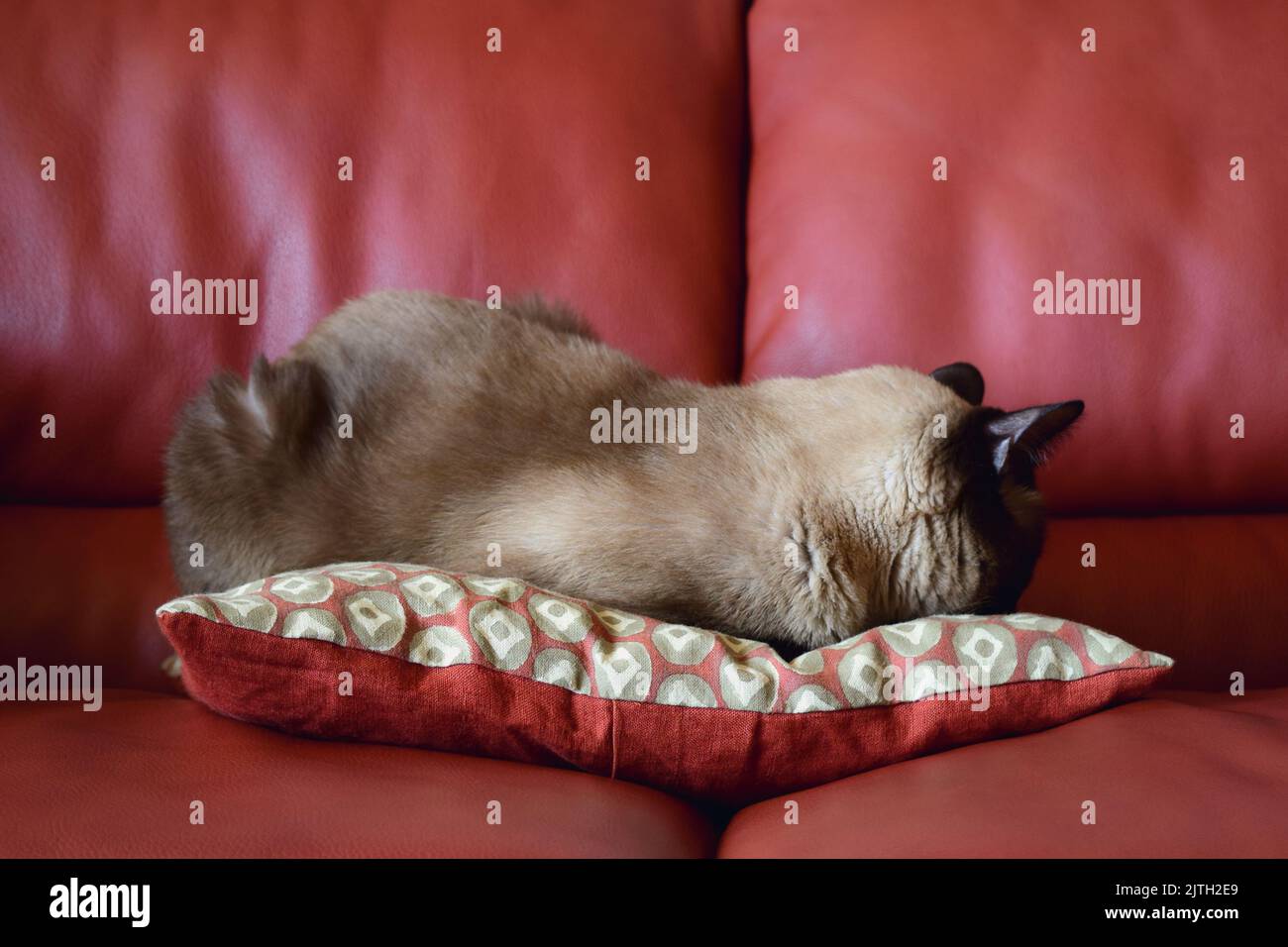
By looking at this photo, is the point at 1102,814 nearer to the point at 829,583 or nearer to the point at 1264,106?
the point at 829,583

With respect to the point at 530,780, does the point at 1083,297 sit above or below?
above

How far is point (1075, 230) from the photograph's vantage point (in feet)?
4.78

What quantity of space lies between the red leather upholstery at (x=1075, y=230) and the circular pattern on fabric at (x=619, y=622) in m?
0.62

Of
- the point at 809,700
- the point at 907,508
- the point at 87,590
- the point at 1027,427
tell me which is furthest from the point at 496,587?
the point at 87,590

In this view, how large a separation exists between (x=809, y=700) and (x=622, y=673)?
151 mm

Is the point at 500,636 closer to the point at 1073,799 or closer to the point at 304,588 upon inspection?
the point at 304,588

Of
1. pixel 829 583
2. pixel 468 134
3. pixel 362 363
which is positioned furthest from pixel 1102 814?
pixel 468 134

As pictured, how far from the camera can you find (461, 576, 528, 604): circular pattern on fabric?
90cm

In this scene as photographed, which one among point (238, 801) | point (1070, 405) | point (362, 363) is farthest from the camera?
point (362, 363)

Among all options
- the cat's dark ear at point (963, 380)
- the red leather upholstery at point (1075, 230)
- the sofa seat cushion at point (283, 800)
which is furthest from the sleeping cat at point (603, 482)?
the red leather upholstery at point (1075, 230)

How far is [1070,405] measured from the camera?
3.29 feet

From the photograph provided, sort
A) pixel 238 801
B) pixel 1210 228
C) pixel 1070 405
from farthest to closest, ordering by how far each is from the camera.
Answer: pixel 1210 228 → pixel 1070 405 → pixel 238 801

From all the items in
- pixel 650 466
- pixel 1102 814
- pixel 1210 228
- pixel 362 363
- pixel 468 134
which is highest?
pixel 468 134

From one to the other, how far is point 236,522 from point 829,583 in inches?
22.4
